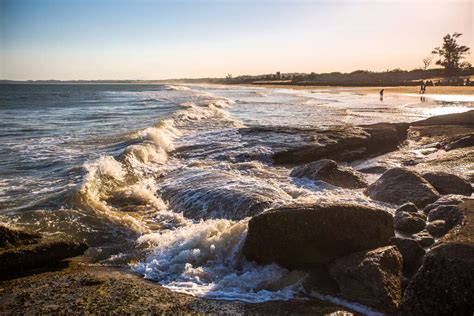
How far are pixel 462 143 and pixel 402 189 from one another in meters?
5.97

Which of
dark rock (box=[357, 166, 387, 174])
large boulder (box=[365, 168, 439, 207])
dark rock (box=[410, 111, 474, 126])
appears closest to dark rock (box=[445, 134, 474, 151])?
dark rock (box=[357, 166, 387, 174])

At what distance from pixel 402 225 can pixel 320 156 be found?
20.0ft

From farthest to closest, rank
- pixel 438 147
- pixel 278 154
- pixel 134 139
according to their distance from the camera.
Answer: pixel 134 139 < pixel 438 147 < pixel 278 154

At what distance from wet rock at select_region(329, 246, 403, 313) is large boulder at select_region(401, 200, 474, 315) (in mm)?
363

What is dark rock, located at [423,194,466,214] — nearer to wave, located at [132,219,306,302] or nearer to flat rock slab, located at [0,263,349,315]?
wave, located at [132,219,306,302]

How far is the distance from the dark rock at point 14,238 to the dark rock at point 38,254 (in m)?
0.15

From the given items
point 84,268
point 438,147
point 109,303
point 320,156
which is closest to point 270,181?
point 320,156

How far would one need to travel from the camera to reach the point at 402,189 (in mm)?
8016

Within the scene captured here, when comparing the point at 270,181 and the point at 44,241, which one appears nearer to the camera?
the point at 44,241

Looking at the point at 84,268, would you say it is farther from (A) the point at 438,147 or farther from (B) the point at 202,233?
(A) the point at 438,147

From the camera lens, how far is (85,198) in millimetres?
8750

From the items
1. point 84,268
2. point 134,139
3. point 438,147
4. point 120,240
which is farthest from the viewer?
point 134,139

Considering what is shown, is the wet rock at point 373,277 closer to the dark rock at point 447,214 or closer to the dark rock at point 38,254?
the dark rock at point 447,214

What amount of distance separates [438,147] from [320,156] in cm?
422
